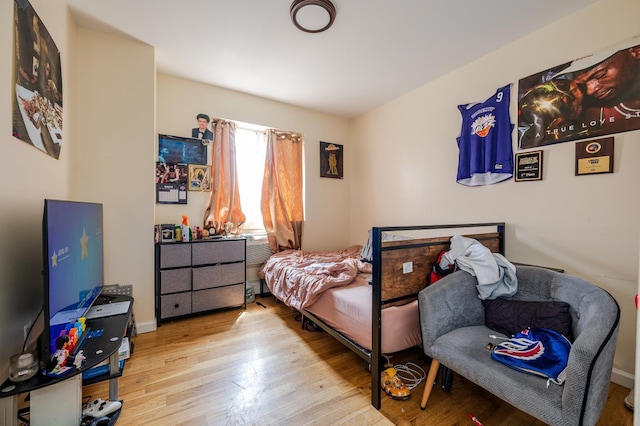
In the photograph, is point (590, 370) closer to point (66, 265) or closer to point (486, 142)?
point (486, 142)

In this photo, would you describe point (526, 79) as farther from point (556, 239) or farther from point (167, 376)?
point (167, 376)

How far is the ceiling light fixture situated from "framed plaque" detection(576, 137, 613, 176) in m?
2.07

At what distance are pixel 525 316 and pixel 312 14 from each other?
2481mm

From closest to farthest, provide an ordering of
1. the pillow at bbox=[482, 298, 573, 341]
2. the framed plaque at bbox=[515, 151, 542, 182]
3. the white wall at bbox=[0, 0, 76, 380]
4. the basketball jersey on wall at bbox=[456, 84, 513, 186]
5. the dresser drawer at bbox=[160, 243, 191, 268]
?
the white wall at bbox=[0, 0, 76, 380]
the pillow at bbox=[482, 298, 573, 341]
the framed plaque at bbox=[515, 151, 542, 182]
the basketball jersey on wall at bbox=[456, 84, 513, 186]
the dresser drawer at bbox=[160, 243, 191, 268]

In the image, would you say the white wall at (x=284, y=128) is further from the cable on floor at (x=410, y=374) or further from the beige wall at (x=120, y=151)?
the cable on floor at (x=410, y=374)

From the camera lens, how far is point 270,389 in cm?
164

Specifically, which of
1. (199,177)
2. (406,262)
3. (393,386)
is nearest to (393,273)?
(406,262)

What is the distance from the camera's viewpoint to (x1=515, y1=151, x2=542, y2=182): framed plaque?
207cm

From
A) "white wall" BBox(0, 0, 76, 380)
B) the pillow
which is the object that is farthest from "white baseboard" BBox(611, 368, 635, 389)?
"white wall" BBox(0, 0, 76, 380)

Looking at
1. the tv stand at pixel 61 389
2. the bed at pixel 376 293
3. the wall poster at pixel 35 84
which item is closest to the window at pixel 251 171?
the bed at pixel 376 293

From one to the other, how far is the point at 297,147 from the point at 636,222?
3.32 m

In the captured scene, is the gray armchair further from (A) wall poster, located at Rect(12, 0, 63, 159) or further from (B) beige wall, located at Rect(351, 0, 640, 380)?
(A) wall poster, located at Rect(12, 0, 63, 159)

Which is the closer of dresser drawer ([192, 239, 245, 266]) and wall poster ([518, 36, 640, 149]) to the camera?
wall poster ([518, 36, 640, 149])

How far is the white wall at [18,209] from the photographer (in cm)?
111
